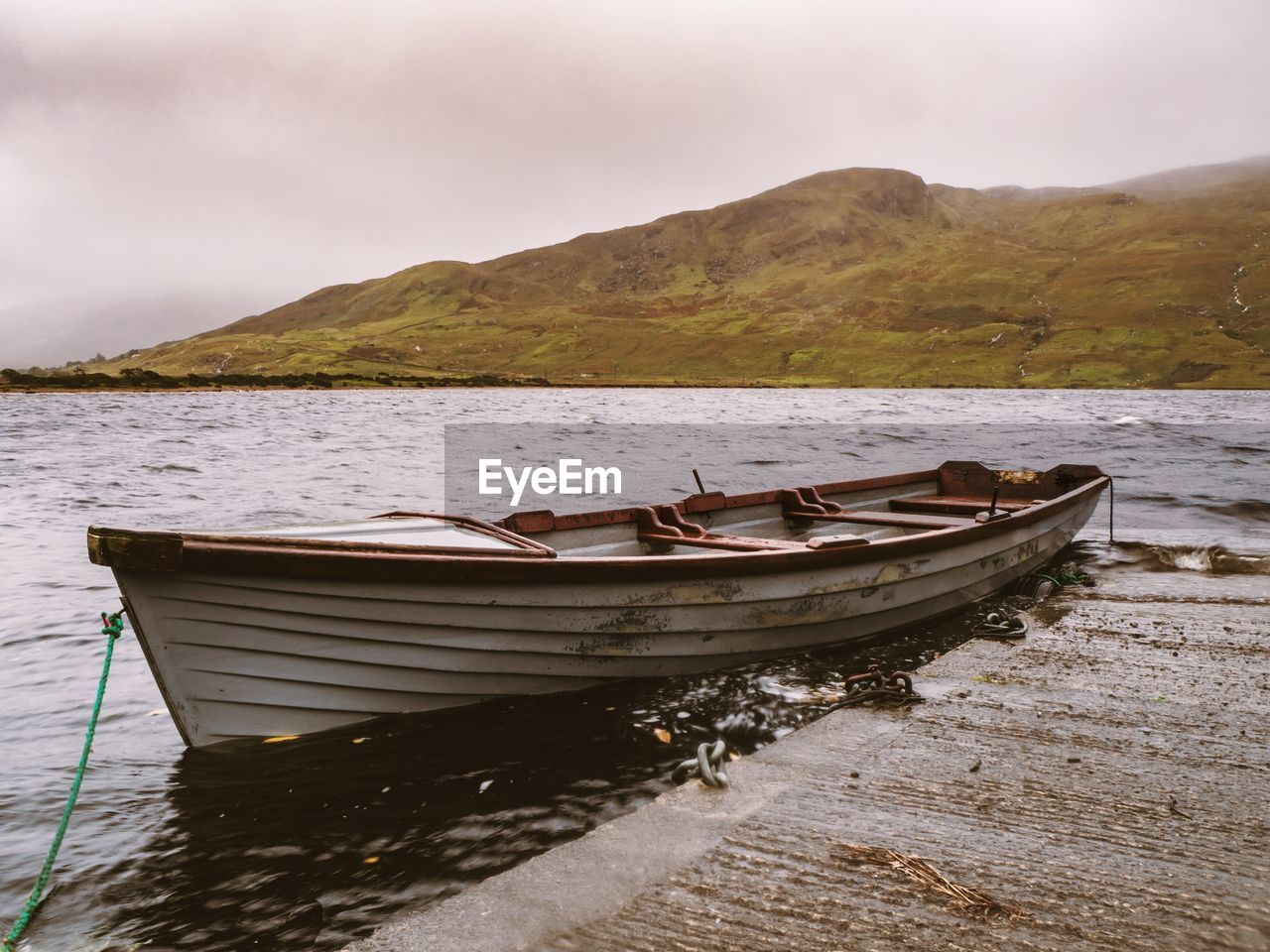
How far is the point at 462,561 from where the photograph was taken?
22.2 ft

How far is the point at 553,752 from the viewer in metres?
7.25

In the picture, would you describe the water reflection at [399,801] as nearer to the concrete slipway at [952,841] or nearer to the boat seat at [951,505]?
the concrete slipway at [952,841]

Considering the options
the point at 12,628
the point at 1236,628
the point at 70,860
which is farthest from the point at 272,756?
the point at 1236,628

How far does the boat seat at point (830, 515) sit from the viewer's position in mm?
12133

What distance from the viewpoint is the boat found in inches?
246

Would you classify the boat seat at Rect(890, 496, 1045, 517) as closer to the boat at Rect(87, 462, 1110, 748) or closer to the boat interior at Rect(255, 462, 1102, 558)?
the boat interior at Rect(255, 462, 1102, 558)

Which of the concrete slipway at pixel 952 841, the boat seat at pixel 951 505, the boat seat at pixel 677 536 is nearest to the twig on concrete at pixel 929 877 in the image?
the concrete slipway at pixel 952 841

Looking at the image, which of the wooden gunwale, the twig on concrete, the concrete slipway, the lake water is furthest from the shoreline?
the twig on concrete

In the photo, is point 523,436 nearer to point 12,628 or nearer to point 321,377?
point 12,628

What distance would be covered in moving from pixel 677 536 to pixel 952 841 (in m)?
6.00

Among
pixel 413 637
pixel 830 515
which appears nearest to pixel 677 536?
pixel 830 515

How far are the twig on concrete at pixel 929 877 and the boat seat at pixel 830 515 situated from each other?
7826 millimetres

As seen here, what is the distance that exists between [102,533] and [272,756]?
243cm

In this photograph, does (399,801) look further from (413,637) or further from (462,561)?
(462,561)
